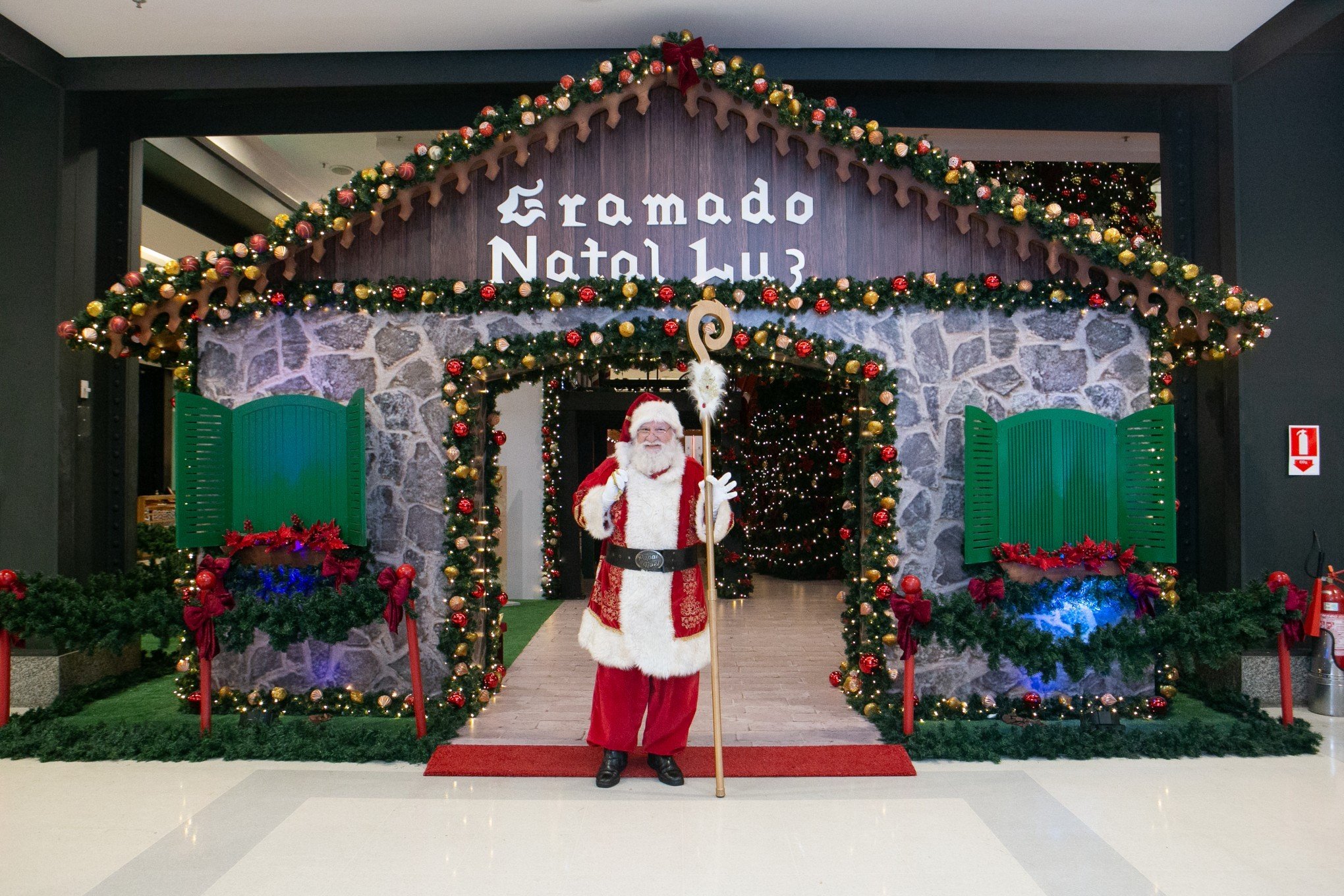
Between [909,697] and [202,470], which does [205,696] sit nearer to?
[202,470]

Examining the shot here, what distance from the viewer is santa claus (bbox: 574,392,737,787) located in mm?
4273

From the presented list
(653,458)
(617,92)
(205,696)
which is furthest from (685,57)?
(205,696)

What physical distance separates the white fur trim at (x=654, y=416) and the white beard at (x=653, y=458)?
0.09m

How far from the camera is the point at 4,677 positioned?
482 centimetres

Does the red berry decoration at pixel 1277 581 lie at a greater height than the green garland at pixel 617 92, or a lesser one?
lesser

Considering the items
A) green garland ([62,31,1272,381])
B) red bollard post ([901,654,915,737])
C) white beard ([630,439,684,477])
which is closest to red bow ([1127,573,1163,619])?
red bollard post ([901,654,915,737])

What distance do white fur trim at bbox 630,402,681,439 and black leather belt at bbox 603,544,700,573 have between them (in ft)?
2.04

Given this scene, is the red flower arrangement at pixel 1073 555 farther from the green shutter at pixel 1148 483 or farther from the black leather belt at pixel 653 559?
the black leather belt at pixel 653 559

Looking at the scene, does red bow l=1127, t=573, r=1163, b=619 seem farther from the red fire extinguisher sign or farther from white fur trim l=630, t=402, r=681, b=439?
white fur trim l=630, t=402, r=681, b=439

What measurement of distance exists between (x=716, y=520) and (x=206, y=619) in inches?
117

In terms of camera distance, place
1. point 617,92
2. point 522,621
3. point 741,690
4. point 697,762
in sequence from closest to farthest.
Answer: point 697,762 → point 617,92 → point 741,690 → point 522,621

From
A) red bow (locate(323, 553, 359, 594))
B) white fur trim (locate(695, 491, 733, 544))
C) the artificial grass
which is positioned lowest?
the artificial grass

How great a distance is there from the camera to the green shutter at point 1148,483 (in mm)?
5070

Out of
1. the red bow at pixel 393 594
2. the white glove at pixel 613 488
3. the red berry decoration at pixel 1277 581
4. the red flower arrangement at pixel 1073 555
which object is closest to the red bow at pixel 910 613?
the red flower arrangement at pixel 1073 555
